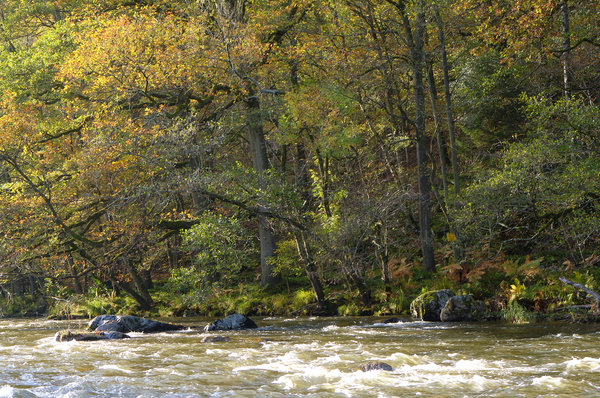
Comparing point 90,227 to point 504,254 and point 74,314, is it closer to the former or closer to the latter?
point 74,314

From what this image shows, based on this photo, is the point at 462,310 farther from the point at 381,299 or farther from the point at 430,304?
the point at 381,299

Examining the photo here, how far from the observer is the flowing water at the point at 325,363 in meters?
7.48

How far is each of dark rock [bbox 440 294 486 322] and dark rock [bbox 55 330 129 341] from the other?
806cm

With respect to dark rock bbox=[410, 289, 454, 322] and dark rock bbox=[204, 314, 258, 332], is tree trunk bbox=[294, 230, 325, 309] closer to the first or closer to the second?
dark rock bbox=[204, 314, 258, 332]

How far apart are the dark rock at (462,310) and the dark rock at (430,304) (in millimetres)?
316

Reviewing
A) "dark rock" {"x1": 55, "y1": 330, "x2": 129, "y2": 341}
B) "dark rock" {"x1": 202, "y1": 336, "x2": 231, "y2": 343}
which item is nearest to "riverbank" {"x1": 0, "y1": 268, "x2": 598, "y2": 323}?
"dark rock" {"x1": 55, "y1": 330, "x2": 129, "y2": 341}

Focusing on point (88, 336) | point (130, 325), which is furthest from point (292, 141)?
point (88, 336)

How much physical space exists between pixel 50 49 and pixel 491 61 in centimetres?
1431

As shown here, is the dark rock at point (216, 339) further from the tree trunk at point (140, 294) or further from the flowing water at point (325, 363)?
the tree trunk at point (140, 294)

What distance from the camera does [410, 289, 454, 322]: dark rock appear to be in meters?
14.9

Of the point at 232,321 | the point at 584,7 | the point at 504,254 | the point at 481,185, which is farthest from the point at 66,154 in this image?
the point at 584,7

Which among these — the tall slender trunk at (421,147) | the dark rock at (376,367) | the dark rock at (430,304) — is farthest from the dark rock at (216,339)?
the tall slender trunk at (421,147)

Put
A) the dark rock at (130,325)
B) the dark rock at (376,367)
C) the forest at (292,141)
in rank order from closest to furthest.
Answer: the dark rock at (376,367), the forest at (292,141), the dark rock at (130,325)

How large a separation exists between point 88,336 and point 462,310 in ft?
30.4
